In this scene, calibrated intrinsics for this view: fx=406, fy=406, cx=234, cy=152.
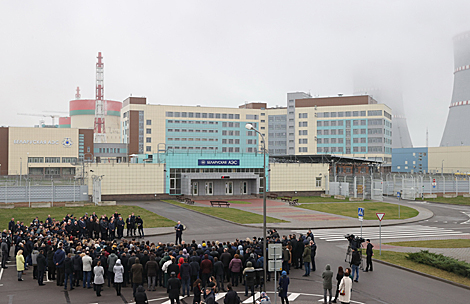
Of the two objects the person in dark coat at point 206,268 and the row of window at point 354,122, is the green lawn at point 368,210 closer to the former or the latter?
the person in dark coat at point 206,268

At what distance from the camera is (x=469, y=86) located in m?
111

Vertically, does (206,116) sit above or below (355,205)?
above

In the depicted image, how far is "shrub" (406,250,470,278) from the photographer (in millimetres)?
18328

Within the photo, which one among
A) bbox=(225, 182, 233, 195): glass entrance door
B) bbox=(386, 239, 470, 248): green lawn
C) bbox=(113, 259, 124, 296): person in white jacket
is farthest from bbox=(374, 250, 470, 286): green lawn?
bbox=(225, 182, 233, 195): glass entrance door

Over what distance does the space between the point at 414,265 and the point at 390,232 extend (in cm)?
1193

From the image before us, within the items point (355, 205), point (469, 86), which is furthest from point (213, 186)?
point (469, 86)

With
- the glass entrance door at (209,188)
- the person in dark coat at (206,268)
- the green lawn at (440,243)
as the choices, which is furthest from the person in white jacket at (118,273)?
the glass entrance door at (209,188)

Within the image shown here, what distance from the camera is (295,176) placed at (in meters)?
68.9

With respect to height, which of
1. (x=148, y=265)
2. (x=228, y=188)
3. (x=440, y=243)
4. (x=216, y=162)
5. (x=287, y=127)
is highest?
(x=287, y=127)

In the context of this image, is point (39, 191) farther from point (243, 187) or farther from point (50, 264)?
point (50, 264)

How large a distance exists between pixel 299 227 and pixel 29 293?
2181 cm

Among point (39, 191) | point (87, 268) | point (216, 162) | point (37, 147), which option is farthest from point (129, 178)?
point (37, 147)

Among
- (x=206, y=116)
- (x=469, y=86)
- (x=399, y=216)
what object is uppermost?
(x=469, y=86)

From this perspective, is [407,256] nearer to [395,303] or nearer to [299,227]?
[395,303]
